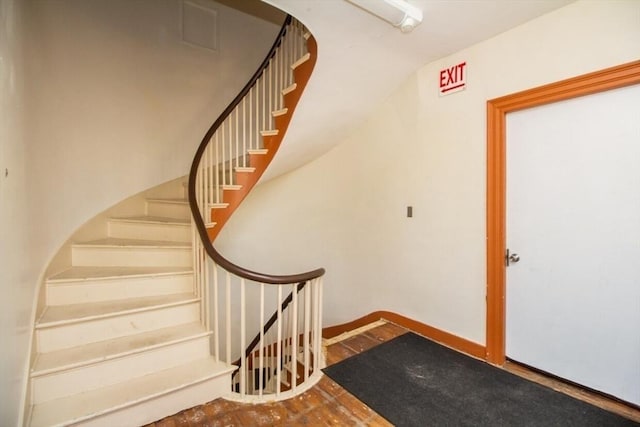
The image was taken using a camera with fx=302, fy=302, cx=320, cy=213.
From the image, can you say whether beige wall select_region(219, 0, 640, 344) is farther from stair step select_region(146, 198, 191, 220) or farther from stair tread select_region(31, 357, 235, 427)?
stair tread select_region(31, 357, 235, 427)

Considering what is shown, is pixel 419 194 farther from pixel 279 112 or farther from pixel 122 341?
pixel 122 341

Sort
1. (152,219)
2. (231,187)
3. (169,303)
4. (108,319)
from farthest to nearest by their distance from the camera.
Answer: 1. (152,219)
2. (231,187)
3. (169,303)
4. (108,319)

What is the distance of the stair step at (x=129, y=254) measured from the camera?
2549 mm

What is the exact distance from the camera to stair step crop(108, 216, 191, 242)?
295 centimetres

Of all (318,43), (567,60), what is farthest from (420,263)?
(318,43)

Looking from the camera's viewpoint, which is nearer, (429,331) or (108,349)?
(108,349)

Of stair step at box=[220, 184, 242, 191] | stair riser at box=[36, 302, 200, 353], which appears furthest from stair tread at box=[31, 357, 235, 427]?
stair step at box=[220, 184, 242, 191]

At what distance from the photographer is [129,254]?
2.59 meters

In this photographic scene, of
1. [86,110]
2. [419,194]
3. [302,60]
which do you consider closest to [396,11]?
[302,60]

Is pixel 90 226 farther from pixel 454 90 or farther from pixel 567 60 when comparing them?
pixel 567 60

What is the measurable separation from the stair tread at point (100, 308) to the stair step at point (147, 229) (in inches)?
29.9

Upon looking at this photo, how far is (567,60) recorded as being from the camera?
193 centimetres

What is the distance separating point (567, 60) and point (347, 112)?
5.55ft

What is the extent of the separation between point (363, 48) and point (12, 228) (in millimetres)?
2428
